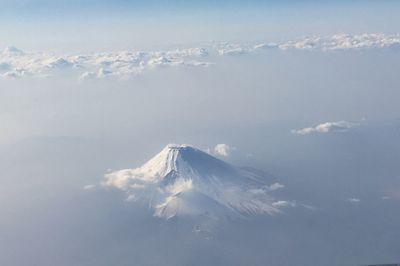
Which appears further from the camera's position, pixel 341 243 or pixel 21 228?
pixel 21 228

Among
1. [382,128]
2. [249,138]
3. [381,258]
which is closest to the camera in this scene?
[381,258]

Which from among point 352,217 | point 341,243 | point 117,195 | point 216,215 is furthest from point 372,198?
point 117,195

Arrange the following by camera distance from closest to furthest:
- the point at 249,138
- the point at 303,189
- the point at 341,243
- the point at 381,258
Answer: the point at 381,258 < the point at 341,243 < the point at 303,189 < the point at 249,138

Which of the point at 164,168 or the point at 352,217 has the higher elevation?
the point at 164,168

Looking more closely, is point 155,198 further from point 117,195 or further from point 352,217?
point 352,217

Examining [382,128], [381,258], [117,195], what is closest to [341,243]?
[381,258]

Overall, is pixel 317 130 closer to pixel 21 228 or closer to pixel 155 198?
pixel 155 198
